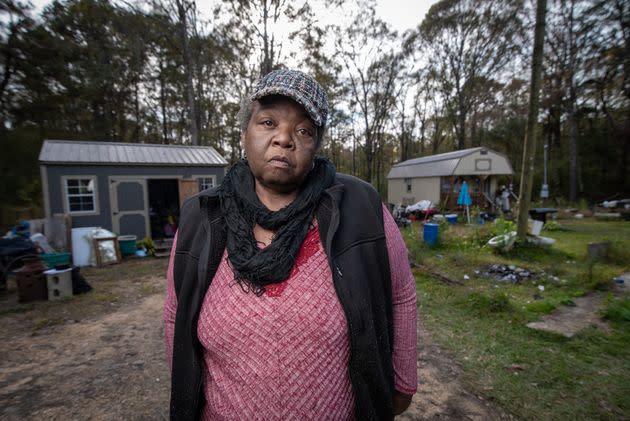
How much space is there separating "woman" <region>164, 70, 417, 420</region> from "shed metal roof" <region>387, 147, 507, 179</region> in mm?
17055

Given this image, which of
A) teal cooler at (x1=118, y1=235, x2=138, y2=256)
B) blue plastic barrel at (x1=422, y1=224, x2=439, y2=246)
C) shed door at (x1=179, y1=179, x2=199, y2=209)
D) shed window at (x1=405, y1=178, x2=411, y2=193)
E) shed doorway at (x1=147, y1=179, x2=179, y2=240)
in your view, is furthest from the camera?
shed window at (x1=405, y1=178, x2=411, y2=193)

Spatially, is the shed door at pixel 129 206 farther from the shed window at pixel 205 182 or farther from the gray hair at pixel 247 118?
the gray hair at pixel 247 118

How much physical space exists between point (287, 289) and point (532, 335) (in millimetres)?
4312

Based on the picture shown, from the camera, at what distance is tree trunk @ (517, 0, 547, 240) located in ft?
23.3

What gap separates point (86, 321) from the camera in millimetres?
4992

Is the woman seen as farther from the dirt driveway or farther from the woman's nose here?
the dirt driveway

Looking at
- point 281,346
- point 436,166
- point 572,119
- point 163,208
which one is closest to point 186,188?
point 163,208

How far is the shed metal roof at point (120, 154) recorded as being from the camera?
9.41m

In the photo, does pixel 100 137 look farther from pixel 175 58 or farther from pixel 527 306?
pixel 527 306

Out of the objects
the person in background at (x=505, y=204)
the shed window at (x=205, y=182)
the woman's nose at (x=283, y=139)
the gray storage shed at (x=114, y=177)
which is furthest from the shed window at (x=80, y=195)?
the person in background at (x=505, y=204)

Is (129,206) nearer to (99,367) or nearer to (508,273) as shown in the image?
(99,367)

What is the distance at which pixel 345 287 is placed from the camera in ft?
3.82

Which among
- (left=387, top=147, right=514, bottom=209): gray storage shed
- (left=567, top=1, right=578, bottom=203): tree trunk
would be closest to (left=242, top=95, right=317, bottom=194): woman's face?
(left=387, top=147, right=514, bottom=209): gray storage shed

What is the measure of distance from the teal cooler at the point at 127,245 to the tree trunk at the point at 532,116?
1126 cm
